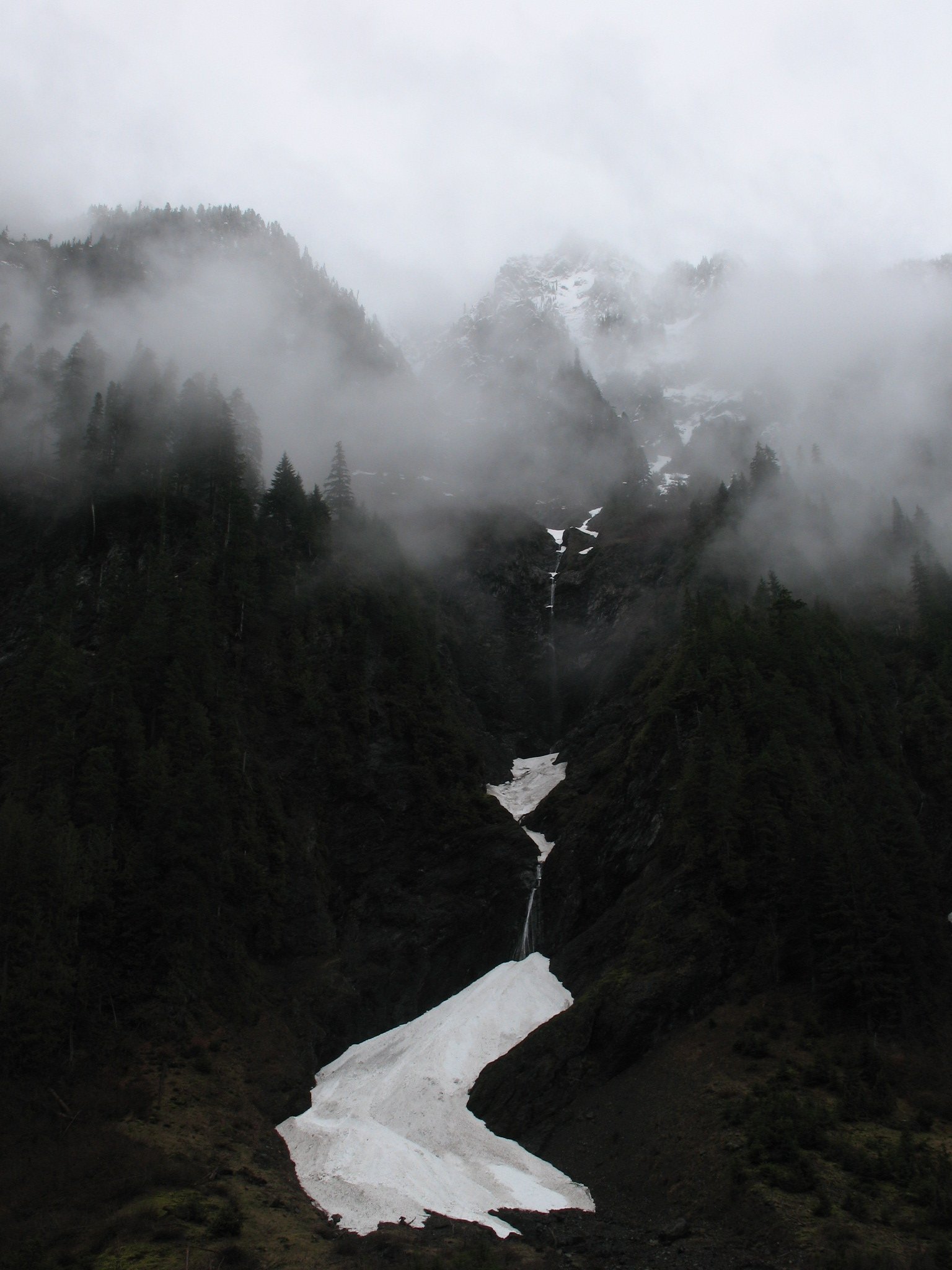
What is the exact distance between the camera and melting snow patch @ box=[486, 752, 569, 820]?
94.9 metres

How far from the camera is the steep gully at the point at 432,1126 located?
45.4 meters

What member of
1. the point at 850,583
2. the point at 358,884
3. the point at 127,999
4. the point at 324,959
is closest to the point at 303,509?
the point at 358,884

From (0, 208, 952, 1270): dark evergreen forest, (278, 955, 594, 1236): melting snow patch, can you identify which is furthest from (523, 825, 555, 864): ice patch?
(278, 955, 594, 1236): melting snow patch

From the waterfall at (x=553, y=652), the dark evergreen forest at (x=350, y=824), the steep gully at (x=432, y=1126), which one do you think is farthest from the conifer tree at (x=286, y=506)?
the steep gully at (x=432, y=1126)

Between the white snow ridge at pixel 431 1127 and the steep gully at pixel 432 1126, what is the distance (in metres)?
0.08

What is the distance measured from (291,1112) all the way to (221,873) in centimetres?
1716

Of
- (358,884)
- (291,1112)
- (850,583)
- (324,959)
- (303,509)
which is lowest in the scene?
(291,1112)

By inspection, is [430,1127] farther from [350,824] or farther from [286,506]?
[286,506]

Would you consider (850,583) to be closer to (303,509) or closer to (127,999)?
(303,509)

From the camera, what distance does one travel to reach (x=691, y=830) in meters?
66.8

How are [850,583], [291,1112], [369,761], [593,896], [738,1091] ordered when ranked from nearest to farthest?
[738,1091] → [291,1112] → [593,896] → [369,761] → [850,583]

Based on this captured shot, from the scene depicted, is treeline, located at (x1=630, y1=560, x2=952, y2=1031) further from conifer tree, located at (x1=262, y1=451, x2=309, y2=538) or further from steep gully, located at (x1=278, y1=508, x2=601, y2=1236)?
conifer tree, located at (x1=262, y1=451, x2=309, y2=538)

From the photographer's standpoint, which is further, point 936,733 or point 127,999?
point 936,733

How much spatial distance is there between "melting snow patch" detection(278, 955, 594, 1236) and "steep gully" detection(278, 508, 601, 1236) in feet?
0.25
